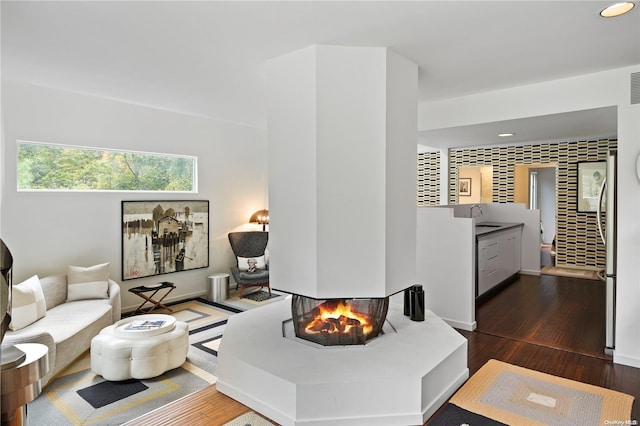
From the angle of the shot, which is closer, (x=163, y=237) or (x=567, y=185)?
(x=163, y=237)

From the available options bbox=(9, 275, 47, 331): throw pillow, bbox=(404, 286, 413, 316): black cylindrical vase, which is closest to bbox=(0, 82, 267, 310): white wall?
bbox=(9, 275, 47, 331): throw pillow

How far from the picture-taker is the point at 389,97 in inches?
114

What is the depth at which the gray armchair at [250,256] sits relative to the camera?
5.74 metres

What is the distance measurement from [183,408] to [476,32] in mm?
3247

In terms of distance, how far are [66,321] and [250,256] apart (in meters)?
2.76

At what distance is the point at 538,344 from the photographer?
12.3 feet

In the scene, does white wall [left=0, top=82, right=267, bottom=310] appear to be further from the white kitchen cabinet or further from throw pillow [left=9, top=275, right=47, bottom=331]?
the white kitchen cabinet

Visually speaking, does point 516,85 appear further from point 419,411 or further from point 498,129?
point 419,411

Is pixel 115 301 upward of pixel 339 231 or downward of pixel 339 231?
downward

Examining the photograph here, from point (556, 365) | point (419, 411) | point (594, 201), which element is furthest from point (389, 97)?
point (594, 201)

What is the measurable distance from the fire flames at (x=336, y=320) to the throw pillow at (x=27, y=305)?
2367mm

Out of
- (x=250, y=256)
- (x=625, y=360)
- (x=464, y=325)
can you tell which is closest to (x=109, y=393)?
(x=250, y=256)

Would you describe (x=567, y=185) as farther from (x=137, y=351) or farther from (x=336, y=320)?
(x=137, y=351)

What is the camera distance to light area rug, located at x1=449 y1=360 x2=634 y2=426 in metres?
2.50
